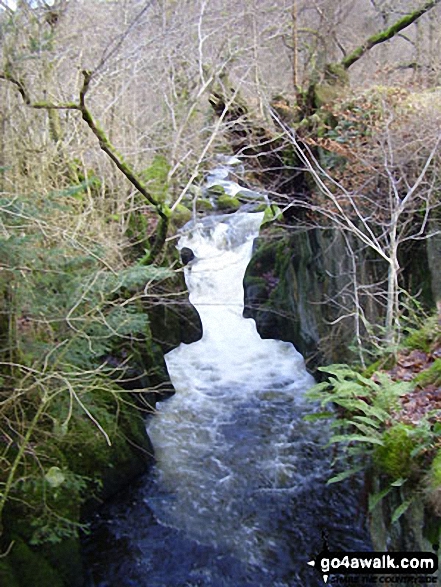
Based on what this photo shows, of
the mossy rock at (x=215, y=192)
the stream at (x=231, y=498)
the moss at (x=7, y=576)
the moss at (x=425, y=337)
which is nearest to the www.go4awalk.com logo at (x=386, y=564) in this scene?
the stream at (x=231, y=498)

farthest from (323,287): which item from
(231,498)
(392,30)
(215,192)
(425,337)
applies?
(215,192)

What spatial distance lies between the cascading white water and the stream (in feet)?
0.06

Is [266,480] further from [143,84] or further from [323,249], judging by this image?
[143,84]

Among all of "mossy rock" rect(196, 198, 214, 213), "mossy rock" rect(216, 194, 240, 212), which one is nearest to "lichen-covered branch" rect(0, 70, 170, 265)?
"mossy rock" rect(196, 198, 214, 213)

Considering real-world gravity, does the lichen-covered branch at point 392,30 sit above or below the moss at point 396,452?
above

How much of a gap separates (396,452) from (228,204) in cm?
1441

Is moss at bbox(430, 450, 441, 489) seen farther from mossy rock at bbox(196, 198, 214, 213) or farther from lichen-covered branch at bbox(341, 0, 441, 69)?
mossy rock at bbox(196, 198, 214, 213)

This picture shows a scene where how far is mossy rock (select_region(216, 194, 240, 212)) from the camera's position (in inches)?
679

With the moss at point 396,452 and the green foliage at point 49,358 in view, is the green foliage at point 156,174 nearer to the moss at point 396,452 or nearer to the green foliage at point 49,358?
the green foliage at point 49,358

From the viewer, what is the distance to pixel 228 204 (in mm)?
17250

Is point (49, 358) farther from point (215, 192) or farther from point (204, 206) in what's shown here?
point (215, 192)

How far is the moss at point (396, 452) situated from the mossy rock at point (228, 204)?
14.1 metres

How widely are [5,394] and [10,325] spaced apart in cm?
77

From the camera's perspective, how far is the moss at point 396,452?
Answer: 351cm
